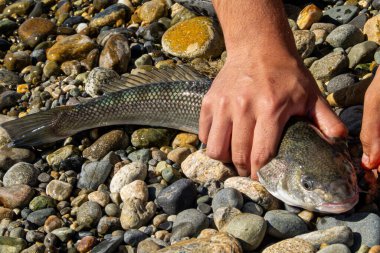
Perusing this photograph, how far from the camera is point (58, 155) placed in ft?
19.5

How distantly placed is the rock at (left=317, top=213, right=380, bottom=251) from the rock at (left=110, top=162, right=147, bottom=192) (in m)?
1.67

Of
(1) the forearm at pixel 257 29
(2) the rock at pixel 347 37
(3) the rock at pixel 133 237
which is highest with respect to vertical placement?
(1) the forearm at pixel 257 29

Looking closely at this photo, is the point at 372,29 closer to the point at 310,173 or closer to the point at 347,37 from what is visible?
the point at 347,37

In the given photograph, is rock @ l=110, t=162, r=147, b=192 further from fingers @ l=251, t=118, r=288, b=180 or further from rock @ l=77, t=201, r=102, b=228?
fingers @ l=251, t=118, r=288, b=180

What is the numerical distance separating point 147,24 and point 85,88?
165 centimetres

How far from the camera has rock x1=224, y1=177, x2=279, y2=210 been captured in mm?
4602

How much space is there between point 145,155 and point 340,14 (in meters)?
2.97

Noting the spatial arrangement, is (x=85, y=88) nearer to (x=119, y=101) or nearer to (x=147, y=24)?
(x=119, y=101)

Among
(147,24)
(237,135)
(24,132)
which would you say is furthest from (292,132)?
(147,24)

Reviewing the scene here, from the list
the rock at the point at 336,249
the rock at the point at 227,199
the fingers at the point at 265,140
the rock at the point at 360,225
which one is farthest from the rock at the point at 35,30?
the rock at the point at 336,249

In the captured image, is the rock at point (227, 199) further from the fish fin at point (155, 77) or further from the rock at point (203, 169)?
the fish fin at point (155, 77)

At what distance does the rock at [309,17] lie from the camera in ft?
23.1

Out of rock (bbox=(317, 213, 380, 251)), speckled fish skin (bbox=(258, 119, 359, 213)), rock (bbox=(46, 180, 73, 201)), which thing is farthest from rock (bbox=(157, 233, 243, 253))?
rock (bbox=(46, 180, 73, 201))

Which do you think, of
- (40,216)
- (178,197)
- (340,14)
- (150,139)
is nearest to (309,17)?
(340,14)
